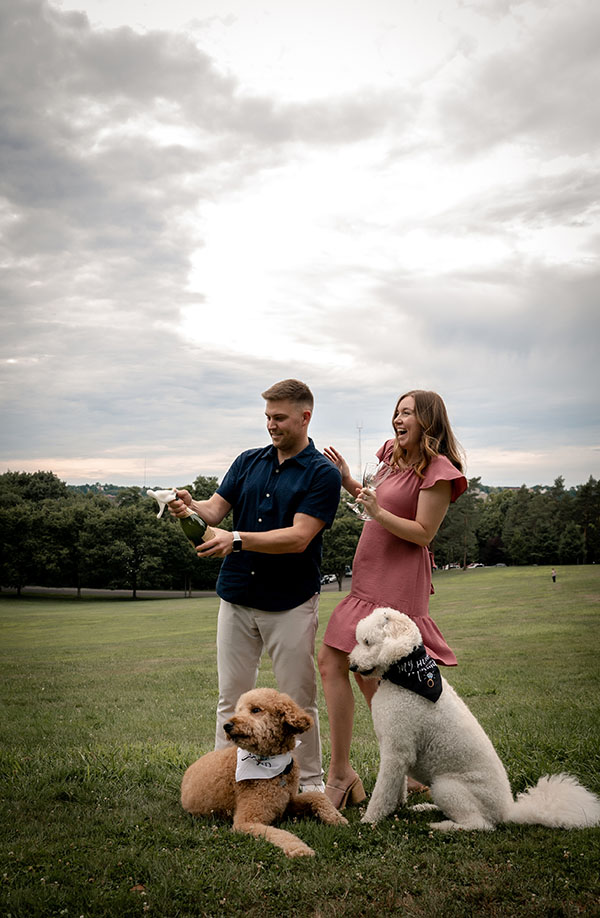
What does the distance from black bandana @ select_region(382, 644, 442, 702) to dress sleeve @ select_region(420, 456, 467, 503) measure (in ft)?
3.63

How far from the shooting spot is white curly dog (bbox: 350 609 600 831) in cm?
405

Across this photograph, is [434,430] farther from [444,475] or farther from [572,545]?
[572,545]

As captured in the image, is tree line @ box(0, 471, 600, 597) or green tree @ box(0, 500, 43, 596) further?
tree line @ box(0, 471, 600, 597)

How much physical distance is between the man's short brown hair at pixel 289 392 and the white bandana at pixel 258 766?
2.39 meters

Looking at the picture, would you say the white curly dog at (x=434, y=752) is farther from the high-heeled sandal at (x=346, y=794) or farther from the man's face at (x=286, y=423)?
the man's face at (x=286, y=423)

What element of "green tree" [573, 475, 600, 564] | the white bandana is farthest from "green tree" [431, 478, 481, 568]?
the white bandana

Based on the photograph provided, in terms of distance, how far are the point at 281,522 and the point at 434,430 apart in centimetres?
131

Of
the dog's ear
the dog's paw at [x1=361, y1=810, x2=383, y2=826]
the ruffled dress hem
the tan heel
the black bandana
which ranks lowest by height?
the tan heel

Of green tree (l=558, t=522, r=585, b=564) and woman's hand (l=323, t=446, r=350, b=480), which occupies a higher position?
woman's hand (l=323, t=446, r=350, b=480)

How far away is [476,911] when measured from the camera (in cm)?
319

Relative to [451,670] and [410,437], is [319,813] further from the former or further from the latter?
[451,670]

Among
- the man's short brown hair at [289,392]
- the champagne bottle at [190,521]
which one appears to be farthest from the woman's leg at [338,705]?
the man's short brown hair at [289,392]

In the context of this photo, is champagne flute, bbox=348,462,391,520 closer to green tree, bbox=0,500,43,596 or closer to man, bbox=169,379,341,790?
man, bbox=169,379,341,790

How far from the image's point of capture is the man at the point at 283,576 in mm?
4770
